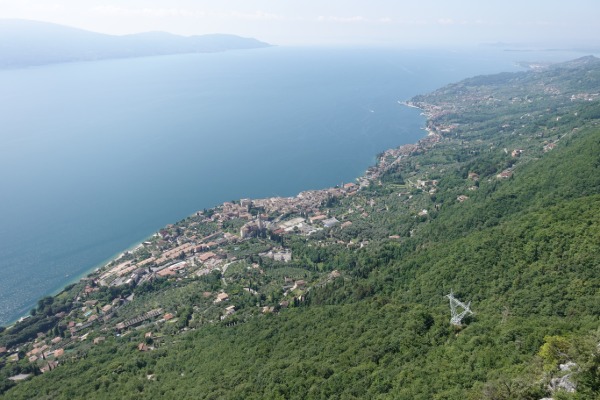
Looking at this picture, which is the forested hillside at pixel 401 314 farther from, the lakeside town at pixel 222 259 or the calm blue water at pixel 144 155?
the calm blue water at pixel 144 155

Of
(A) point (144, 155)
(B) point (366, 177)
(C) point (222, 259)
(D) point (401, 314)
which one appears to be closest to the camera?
(D) point (401, 314)

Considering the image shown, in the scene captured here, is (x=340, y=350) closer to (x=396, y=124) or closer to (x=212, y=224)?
(x=212, y=224)

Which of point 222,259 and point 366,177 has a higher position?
point 366,177

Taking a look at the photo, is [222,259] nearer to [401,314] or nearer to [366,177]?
[401,314]

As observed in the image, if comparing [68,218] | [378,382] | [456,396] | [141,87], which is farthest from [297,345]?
[141,87]

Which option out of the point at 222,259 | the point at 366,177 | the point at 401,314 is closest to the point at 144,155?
the point at 366,177

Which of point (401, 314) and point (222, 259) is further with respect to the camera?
point (222, 259)

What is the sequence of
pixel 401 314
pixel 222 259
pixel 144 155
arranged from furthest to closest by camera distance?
pixel 144 155, pixel 222 259, pixel 401 314

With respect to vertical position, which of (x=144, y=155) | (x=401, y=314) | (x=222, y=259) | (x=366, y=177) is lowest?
(x=222, y=259)
